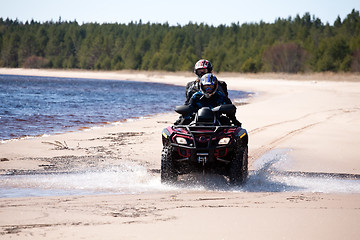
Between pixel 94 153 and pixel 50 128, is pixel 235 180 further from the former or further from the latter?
pixel 50 128

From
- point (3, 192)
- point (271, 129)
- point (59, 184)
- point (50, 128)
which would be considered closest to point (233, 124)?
point (59, 184)

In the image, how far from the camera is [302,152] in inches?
460

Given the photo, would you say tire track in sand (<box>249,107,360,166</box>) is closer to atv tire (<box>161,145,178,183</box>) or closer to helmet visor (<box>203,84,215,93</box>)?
helmet visor (<box>203,84,215,93</box>)

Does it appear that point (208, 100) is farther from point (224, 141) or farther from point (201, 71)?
point (224, 141)

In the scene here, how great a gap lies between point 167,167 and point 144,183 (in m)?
0.54

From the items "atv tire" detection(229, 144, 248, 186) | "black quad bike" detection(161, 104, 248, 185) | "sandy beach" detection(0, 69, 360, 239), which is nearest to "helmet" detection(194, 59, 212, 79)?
"black quad bike" detection(161, 104, 248, 185)

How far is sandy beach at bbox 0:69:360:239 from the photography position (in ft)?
16.8

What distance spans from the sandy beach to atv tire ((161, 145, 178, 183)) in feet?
0.95

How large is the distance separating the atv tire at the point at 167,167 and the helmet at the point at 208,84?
3.50 ft

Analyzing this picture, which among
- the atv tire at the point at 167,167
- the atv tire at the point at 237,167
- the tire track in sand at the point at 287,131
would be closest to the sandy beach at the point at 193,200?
the tire track in sand at the point at 287,131

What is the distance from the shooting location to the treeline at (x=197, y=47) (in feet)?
289

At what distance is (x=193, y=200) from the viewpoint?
6750 mm

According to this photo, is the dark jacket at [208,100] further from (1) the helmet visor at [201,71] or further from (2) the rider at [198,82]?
(1) the helmet visor at [201,71]

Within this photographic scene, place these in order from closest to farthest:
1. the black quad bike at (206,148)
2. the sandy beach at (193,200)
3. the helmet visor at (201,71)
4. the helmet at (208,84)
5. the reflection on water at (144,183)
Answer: the sandy beach at (193,200)
the reflection on water at (144,183)
the black quad bike at (206,148)
the helmet at (208,84)
the helmet visor at (201,71)
